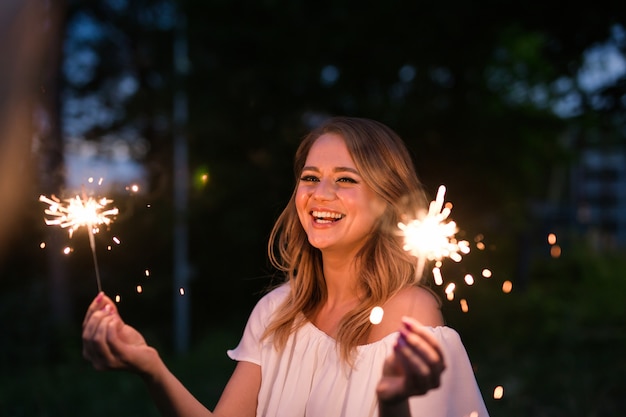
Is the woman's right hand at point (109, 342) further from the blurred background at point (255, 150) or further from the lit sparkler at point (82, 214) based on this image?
the blurred background at point (255, 150)

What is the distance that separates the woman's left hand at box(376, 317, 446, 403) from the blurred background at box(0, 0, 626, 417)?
394 centimetres

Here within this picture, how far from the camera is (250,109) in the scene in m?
11.2

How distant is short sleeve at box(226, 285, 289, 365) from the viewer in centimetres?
325

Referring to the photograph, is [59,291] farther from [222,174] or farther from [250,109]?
[250,109]

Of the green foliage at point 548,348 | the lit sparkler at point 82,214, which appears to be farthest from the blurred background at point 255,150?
the lit sparkler at point 82,214

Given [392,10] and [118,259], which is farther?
[118,259]

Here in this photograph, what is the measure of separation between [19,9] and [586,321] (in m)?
13.8

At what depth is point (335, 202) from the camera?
302cm

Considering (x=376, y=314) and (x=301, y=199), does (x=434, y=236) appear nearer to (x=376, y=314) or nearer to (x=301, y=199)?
(x=376, y=314)

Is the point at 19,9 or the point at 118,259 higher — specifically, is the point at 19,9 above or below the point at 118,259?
A: above

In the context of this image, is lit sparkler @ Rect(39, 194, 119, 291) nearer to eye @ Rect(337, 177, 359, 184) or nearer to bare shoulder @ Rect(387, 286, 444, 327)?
eye @ Rect(337, 177, 359, 184)

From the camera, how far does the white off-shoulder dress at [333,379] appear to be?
286 cm

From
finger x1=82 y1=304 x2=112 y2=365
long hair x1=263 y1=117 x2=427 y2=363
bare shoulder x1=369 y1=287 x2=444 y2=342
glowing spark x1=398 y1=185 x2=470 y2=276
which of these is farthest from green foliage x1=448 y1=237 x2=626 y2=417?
finger x1=82 y1=304 x2=112 y2=365

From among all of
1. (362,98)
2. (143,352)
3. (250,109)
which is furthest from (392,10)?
(143,352)
